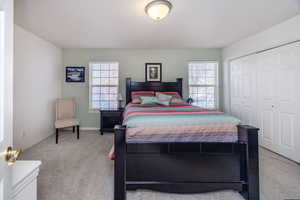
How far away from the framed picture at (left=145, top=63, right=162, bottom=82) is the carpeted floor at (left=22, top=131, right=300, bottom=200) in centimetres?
225

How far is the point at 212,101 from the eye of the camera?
15.6 feet

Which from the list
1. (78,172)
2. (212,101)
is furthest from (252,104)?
(78,172)

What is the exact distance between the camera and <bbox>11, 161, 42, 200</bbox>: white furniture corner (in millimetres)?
914

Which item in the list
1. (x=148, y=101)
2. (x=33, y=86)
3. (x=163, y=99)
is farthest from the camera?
(x=163, y=99)

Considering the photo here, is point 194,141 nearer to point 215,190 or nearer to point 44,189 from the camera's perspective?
point 215,190

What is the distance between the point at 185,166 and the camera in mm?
1699

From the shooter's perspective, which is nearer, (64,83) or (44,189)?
(44,189)

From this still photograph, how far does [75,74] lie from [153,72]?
7.61 feet

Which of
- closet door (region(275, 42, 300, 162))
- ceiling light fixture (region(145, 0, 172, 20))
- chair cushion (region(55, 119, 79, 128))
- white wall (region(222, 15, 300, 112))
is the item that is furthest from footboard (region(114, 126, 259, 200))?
chair cushion (region(55, 119, 79, 128))

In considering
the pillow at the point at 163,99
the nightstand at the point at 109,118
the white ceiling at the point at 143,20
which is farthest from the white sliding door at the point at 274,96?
the nightstand at the point at 109,118

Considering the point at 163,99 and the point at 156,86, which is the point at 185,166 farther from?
the point at 156,86

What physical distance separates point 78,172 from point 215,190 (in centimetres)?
185

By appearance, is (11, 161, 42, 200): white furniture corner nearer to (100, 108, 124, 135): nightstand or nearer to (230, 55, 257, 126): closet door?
(100, 108, 124, 135): nightstand

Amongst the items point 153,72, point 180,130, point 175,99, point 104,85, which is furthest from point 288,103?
point 104,85
